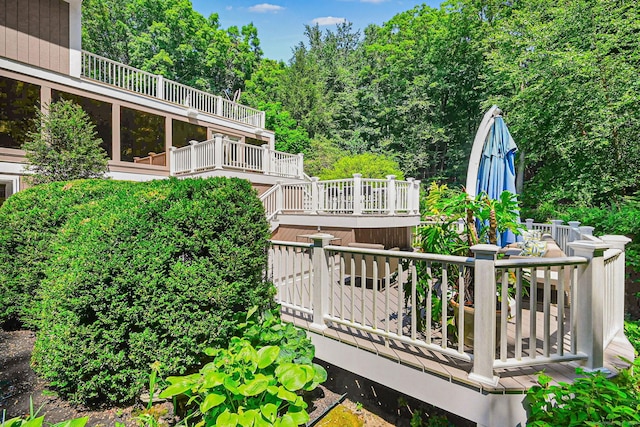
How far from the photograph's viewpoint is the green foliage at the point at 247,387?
2.11 meters

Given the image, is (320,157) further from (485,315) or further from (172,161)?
(485,315)

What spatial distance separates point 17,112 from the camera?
873 cm

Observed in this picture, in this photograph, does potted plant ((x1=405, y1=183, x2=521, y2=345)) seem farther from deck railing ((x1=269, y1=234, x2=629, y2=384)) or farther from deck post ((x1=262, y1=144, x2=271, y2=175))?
deck post ((x1=262, y1=144, x2=271, y2=175))

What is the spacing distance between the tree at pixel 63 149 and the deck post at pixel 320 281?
251 inches

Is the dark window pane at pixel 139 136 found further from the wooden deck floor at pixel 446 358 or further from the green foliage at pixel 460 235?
the green foliage at pixel 460 235

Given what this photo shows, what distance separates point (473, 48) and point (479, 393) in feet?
73.5

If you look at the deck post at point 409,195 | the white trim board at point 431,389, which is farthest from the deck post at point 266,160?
the white trim board at point 431,389

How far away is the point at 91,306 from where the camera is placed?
2486mm

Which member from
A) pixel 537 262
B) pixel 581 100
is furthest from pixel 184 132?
pixel 581 100

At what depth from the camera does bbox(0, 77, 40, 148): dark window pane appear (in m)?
8.53

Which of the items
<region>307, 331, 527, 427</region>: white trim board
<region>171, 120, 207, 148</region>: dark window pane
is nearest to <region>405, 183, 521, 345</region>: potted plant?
<region>307, 331, 527, 427</region>: white trim board

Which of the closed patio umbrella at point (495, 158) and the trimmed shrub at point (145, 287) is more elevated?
the closed patio umbrella at point (495, 158)

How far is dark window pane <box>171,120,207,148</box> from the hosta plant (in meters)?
12.1

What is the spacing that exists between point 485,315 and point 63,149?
848cm
